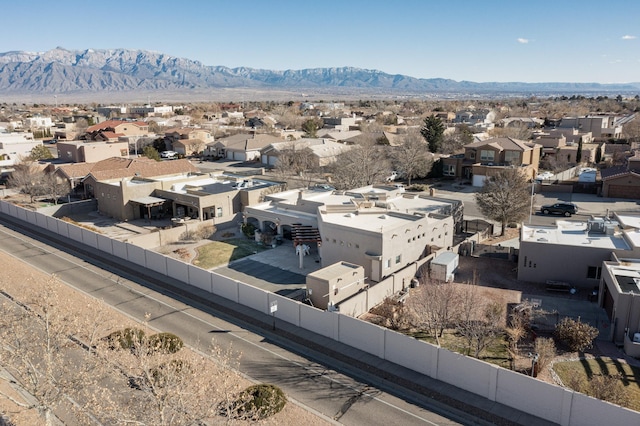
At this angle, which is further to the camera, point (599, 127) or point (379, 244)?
point (599, 127)

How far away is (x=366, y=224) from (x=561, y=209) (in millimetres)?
28385

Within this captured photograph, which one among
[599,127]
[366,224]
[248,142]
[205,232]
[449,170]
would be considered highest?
[599,127]

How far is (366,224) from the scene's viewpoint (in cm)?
3869

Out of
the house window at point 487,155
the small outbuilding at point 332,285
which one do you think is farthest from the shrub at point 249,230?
the house window at point 487,155

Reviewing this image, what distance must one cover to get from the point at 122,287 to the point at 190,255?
8.57 meters

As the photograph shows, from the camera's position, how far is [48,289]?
1991 cm

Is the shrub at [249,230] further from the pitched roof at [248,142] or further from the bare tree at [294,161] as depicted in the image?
Answer: the pitched roof at [248,142]

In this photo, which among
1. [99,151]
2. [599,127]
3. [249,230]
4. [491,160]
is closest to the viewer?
[249,230]

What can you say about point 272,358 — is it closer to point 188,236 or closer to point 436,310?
point 436,310

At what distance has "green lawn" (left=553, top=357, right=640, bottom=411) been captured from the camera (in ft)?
75.8

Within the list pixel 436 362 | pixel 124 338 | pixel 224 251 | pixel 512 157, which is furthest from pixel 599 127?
pixel 124 338

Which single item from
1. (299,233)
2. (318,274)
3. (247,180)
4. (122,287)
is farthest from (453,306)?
(247,180)

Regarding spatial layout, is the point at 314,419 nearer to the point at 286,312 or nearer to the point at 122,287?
the point at 286,312

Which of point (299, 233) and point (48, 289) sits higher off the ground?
point (48, 289)
